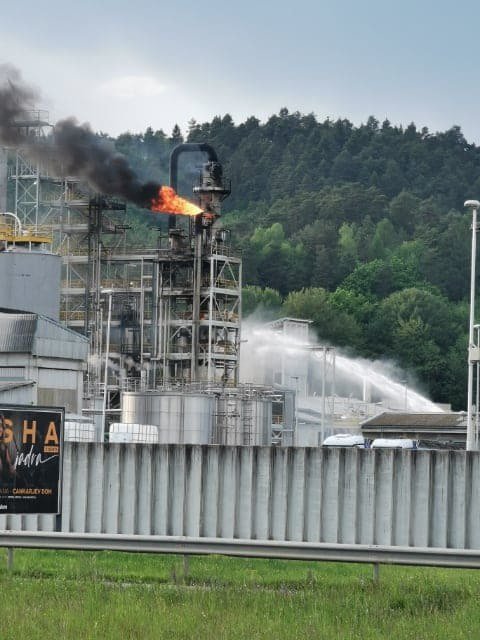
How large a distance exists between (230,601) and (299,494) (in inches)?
355

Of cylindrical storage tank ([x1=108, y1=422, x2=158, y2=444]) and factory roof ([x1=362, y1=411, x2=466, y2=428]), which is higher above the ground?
factory roof ([x1=362, y1=411, x2=466, y2=428])

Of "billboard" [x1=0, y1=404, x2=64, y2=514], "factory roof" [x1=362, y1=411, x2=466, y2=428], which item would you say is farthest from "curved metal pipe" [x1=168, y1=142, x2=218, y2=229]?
"billboard" [x1=0, y1=404, x2=64, y2=514]

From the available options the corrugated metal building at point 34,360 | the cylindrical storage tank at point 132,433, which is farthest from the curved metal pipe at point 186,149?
the corrugated metal building at point 34,360

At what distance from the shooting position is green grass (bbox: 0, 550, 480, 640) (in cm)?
1888

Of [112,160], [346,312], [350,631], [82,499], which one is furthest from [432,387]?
[350,631]

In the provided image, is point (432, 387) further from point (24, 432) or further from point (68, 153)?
point (24, 432)

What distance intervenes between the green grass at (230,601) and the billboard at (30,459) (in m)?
1.19

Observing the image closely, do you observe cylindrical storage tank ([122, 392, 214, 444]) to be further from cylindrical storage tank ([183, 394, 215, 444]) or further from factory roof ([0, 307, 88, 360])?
factory roof ([0, 307, 88, 360])

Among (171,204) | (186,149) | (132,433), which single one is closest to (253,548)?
(132,433)

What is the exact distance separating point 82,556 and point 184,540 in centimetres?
390

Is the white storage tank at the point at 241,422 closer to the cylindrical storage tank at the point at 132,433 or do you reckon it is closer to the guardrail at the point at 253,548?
the cylindrical storage tank at the point at 132,433

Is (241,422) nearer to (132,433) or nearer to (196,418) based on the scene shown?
(196,418)

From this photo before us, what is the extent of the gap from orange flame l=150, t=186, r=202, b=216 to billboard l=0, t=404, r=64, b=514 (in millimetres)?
60876

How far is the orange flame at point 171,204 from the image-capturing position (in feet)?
283
